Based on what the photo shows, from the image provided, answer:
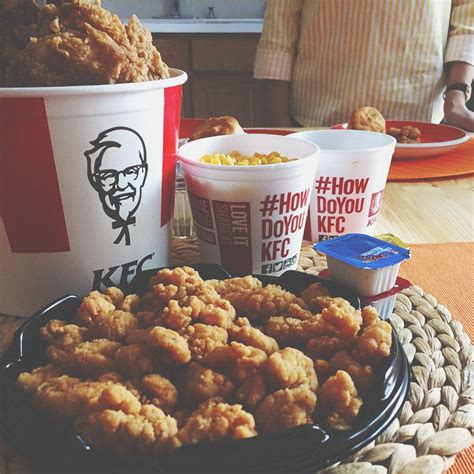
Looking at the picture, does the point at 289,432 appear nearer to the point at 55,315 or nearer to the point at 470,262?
the point at 55,315

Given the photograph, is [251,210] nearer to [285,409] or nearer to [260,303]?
[260,303]

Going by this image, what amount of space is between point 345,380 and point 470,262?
428mm

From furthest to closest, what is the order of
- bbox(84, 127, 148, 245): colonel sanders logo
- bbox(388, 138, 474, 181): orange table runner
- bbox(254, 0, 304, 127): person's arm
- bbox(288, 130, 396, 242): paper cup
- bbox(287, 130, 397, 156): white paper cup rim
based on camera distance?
bbox(254, 0, 304, 127): person's arm, bbox(388, 138, 474, 181): orange table runner, bbox(287, 130, 397, 156): white paper cup rim, bbox(288, 130, 396, 242): paper cup, bbox(84, 127, 148, 245): colonel sanders logo

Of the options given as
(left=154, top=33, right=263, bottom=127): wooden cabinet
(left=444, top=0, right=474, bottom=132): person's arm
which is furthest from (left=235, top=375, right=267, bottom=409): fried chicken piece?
(left=154, top=33, right=263, bottom=127): wooden cabinet

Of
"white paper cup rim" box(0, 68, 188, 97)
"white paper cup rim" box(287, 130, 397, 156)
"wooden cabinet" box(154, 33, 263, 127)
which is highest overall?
"white paper cup rim" box(0, 68, 188, 97)

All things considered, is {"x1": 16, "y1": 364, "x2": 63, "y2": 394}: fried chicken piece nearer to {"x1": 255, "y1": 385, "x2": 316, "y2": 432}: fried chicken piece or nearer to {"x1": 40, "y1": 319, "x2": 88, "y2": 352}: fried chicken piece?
{"x1": 40, "y1": 319, "x2": 88, "y2": 352}: fried chicken piece

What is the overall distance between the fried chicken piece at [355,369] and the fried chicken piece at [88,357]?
169 mm

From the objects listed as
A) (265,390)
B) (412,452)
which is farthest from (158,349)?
(412,452)

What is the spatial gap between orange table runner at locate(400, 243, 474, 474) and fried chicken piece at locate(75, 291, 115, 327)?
37cm

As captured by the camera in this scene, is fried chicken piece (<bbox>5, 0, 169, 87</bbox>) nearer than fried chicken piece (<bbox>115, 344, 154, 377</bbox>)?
No

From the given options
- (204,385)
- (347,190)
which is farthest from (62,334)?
(347,190)

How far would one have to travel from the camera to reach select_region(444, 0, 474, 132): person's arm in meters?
1.77

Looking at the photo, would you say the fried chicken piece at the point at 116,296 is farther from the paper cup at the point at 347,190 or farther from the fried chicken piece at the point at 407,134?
the fried chicken piece at the point at 407,134

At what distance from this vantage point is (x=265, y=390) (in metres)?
0.40
